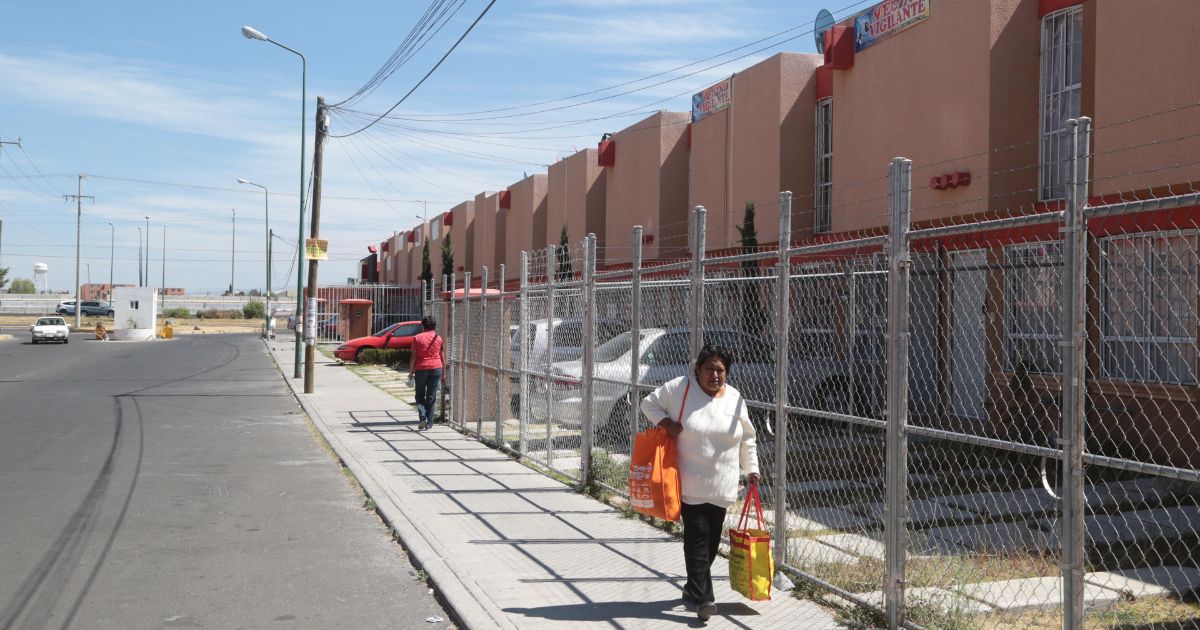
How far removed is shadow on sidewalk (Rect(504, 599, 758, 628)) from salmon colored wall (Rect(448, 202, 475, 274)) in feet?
144

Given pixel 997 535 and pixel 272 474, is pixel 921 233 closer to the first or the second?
pixel 997 535

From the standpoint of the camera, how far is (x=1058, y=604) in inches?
231

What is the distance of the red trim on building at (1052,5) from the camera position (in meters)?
14.2

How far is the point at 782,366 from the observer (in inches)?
258

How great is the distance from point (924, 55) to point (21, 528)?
1362 centimetres

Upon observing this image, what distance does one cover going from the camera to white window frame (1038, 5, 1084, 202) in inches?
559

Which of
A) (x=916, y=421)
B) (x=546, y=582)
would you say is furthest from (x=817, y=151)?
(x=546, y=582)

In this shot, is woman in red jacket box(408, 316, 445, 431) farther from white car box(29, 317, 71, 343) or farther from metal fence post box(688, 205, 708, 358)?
white car box(29, 317, 71, 343)

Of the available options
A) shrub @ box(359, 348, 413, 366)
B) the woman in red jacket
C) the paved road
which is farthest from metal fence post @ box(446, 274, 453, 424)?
shrub @ box(359, 348, 413, 366)

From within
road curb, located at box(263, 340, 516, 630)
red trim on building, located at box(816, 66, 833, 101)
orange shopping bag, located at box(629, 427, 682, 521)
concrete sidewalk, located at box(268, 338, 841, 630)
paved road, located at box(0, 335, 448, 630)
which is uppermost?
red trim on building, located at box(816, 66, 833, 101)

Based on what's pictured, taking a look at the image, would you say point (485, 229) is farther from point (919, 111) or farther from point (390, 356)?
point (919, 111)

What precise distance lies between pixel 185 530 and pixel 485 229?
1504 inches

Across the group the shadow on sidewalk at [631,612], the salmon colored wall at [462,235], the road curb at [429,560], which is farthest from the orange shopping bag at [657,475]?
the salmon colored wall at [462,235]

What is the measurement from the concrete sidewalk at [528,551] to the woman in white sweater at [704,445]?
0.36 meters
